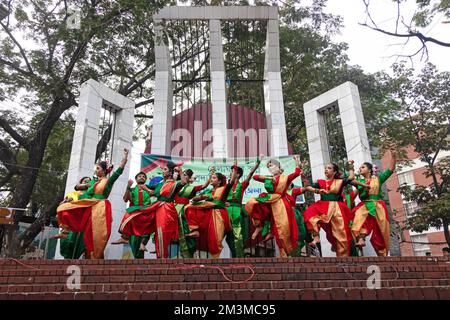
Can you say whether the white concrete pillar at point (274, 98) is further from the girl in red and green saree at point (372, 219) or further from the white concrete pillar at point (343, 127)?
the girl in red and green saree at point (372, 219)

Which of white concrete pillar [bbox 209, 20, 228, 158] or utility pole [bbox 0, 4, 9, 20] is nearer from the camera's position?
white concrete pillar [bbox 209, 20, 228, 158]

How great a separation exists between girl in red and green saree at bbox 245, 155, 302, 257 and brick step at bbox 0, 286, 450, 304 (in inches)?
107

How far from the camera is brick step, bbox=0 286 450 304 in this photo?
11.2ft

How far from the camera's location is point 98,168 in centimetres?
646

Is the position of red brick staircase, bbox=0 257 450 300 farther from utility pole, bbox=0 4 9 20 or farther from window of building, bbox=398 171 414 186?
window of building, bbox=398 171 414 186

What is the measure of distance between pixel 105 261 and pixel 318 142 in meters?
6.20

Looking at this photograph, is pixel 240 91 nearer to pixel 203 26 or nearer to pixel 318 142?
pixel 203 26

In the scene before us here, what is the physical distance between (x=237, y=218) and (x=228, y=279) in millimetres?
2234

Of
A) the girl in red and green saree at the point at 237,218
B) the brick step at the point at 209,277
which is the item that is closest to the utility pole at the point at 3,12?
the girl in red and green saree at the point at 237,218

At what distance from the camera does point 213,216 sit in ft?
20.6

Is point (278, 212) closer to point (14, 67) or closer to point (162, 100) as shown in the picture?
point (162, 100)

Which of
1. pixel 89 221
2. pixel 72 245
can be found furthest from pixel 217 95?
pixel 72 245

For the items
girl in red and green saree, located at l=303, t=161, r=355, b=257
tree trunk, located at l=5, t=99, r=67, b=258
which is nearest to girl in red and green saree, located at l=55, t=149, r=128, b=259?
girl in red and green saree, located at l=303, t=161, r=355, b=257

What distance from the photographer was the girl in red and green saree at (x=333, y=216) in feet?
20.7
